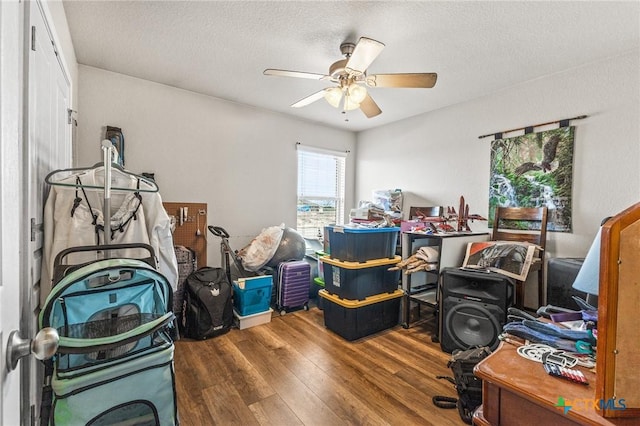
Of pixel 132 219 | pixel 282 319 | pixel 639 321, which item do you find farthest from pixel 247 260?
pixel 639 321

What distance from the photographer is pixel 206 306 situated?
2713 mm

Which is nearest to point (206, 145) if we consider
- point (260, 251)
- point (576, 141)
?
point (260, 251)

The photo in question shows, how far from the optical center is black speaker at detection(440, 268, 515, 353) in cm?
218

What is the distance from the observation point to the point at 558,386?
80 centimetres

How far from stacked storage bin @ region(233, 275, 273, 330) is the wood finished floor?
12cm

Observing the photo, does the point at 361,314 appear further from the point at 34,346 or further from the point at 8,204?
the point at 8,204

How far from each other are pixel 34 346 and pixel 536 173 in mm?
3709

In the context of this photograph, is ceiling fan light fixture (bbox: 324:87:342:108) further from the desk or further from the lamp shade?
the desk

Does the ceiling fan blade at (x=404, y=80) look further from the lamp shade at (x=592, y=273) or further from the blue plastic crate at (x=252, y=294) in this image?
the blue plastic crate at (x=252, y=294)

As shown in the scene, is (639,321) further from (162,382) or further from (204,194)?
(204,194)

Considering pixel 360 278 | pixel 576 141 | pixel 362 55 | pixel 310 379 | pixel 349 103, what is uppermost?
pixel 362 55

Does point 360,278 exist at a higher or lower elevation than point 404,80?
lower

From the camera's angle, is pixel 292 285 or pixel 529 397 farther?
pixel 292 285

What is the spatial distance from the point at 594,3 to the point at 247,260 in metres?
3.62
